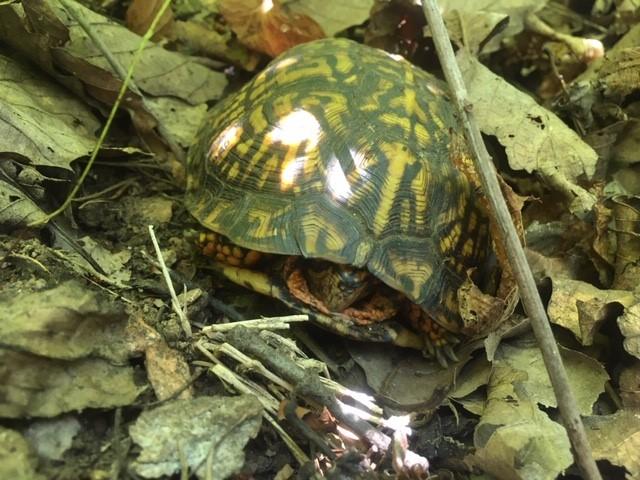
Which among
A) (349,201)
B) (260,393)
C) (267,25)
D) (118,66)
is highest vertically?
(267,25)

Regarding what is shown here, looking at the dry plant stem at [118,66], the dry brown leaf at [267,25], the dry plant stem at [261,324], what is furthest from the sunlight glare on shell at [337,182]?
the dry brown leaf at [267,25]

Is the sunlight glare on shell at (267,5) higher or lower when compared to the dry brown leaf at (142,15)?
higher

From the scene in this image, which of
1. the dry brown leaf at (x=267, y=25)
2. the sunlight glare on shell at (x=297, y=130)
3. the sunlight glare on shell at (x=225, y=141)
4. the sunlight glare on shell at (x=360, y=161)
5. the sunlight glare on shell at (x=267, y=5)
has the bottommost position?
the sunlight glare on shell at (x=225, y=141)

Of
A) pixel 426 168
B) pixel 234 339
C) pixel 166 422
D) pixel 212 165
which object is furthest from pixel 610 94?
pixel 166 422

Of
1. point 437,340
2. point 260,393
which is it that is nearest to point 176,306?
point 260,393

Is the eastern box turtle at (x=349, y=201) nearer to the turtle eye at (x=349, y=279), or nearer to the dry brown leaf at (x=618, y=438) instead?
the turtle eye at (x=349, y=279)

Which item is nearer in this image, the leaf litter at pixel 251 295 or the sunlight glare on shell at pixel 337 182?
the leaf litter at pixel 251 295

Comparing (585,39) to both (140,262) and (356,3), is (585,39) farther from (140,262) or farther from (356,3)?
(140,262)

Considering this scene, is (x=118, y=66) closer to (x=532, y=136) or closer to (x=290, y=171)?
(x=290, y=171)
